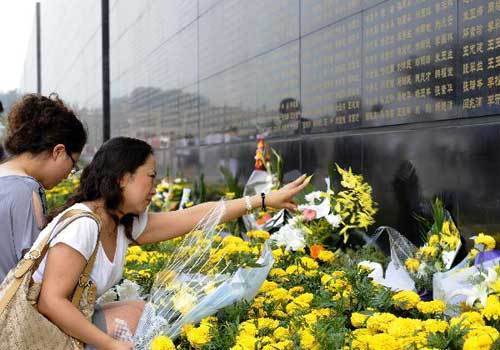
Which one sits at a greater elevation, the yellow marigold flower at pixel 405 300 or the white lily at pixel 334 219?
the white lily at pixel 334 219

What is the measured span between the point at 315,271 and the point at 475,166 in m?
1.05

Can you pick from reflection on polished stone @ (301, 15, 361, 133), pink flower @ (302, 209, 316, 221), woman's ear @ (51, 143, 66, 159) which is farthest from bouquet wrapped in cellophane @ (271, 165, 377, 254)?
woman's ear @ (51, 143, 66, 159)

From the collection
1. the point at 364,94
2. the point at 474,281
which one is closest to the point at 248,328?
the point at 474,281

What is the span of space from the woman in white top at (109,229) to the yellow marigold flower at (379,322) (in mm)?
712

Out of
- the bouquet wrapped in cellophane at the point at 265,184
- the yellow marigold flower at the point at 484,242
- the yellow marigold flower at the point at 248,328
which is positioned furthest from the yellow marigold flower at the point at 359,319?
the bouquet wrapped in cellophane at the point at 265,184

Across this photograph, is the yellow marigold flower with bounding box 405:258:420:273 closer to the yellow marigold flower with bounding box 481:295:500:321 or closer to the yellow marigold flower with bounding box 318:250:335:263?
the yellow marigold flower with bounding box 318:250:335:263

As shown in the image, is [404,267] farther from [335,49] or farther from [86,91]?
[86,91]

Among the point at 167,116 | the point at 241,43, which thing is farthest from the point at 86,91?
the point at 241,43

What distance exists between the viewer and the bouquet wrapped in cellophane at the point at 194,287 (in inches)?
78.9

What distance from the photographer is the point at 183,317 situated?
6.54 ft

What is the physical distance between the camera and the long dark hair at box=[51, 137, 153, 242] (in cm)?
211

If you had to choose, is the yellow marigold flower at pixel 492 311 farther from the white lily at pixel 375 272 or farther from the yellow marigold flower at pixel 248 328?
the white lily at pixel 375 272

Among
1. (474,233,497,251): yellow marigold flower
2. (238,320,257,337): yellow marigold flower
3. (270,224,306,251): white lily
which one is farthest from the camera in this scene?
(270,224,306,251): white lily

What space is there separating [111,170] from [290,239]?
137 centimetres
